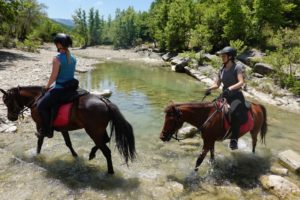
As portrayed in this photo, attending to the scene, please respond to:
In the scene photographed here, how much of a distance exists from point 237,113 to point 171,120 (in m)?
1.75

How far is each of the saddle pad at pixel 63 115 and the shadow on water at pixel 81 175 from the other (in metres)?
1.23

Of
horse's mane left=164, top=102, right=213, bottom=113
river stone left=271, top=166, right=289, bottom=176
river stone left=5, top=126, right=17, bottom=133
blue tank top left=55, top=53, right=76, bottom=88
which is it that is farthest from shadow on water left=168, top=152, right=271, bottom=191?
river stone left=5, top=126, right=17, bottom=133

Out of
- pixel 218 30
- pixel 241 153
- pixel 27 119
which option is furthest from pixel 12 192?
pixel 218 30

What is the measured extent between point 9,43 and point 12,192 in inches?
1625

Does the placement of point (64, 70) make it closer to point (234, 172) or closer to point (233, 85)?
point (233, 85)

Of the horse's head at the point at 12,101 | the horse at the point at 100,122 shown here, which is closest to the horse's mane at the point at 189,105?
the horse at the point at 100,122

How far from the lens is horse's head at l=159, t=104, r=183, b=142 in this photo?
6.76 metres

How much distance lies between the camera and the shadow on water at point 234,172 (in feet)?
22.9

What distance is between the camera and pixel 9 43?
42031 millimetres

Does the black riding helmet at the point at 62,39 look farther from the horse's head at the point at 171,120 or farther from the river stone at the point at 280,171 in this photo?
the river stone at the point at 280,171

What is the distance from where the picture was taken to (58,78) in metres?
6.58

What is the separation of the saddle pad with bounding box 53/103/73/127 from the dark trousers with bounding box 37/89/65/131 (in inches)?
6.2

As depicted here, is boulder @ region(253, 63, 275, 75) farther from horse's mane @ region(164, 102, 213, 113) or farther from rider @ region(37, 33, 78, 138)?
rider @ region(37, 33, 78, 138)

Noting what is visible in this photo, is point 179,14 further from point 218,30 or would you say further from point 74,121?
point 74,121
